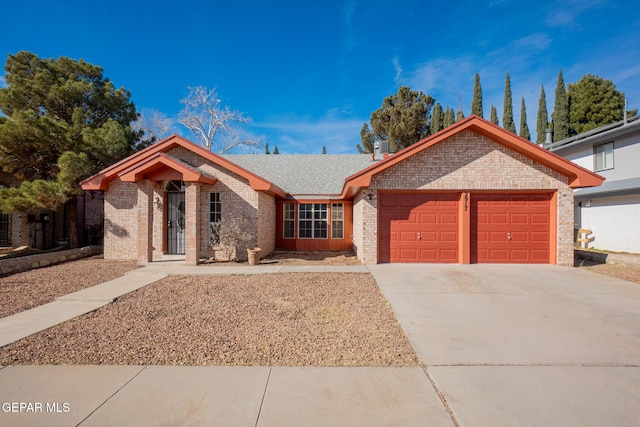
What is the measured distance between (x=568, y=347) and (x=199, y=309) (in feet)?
19.8

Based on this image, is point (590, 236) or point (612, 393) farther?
point (590, 236)

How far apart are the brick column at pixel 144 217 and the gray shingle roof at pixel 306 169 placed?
20.6 feet

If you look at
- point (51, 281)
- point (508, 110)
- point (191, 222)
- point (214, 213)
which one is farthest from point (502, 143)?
point (508, 110)

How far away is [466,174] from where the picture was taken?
1042 centimetres

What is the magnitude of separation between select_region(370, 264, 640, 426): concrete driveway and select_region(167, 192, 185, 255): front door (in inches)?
340

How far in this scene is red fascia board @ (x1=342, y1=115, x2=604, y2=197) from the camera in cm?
985

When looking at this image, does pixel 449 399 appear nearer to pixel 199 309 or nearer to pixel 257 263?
pixel 199 309

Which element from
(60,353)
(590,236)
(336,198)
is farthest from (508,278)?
(590,236)

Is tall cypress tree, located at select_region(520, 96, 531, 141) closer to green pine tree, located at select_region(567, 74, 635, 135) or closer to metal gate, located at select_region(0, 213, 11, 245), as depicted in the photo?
green pine tree, located at select_region(567, 74, 635, 135)

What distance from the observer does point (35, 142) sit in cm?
1160

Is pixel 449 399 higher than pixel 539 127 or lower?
lower

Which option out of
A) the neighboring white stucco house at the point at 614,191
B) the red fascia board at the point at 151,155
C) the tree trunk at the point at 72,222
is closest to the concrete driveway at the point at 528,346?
the red fascia board at the point at 151,155

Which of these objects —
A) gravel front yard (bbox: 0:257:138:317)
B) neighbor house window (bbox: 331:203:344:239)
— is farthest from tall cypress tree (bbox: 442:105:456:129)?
gravel front yard (bbox: 0:257:138:317)

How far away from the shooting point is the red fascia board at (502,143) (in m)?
9.85
